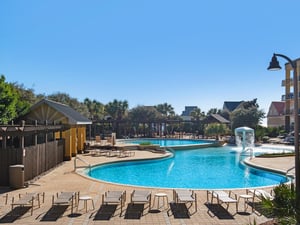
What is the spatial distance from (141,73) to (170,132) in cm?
2103

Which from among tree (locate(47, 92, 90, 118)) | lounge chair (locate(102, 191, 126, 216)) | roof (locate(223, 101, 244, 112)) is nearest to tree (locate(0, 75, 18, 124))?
lounge chair (locate(102, 191, 126, 216))

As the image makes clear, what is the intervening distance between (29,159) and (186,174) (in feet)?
29.6

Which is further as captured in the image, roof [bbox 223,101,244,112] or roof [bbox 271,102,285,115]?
roof [bbox 223,101,244,112]

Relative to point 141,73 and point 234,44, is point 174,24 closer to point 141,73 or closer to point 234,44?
point 234,44

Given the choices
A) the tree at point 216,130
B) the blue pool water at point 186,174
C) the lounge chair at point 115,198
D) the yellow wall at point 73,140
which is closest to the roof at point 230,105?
the tree at point 216,130

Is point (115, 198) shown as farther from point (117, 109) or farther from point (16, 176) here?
point (117, 109)

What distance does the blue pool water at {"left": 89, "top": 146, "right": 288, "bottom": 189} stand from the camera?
48.1ft

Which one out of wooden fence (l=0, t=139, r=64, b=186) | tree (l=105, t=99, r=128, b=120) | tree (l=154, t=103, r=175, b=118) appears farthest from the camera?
tree (l=154, t=103, r=175, b=118)

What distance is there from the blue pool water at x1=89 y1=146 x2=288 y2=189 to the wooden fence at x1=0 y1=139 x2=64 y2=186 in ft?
8.83

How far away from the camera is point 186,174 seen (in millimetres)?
17422

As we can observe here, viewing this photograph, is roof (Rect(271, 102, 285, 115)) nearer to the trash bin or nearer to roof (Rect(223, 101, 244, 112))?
roof (Rect(223, 101, 244, 112))

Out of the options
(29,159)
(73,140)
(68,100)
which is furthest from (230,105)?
(29,159)

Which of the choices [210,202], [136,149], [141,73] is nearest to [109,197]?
[210,202]

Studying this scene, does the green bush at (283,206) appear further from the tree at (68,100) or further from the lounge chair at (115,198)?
the tree at (68,100)
